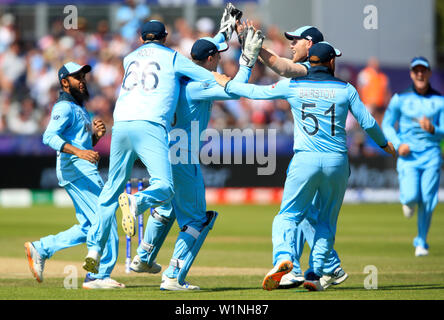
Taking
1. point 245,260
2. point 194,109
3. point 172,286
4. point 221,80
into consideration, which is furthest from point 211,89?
point 245,260

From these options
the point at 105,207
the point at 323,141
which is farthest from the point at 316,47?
the point at 105,207

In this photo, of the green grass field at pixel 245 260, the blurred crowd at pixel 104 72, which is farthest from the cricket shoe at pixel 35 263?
the blurred crowd at pixel 104 72

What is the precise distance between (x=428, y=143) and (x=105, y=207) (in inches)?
274

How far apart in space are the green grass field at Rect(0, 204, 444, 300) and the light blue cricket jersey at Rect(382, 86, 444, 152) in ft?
5.98

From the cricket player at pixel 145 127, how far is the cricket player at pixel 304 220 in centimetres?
79

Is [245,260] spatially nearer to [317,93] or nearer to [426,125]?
[426,125]

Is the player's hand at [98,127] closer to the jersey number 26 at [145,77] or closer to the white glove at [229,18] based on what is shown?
the jersey number 26 at [145,77]

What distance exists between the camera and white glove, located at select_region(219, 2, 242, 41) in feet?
32.8

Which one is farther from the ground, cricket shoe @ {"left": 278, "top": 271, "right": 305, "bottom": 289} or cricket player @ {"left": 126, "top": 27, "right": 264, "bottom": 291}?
cricket player @ {"left": 126, "top": 27, "right": 264, "bottom": 291}

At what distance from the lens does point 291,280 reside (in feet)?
31.3

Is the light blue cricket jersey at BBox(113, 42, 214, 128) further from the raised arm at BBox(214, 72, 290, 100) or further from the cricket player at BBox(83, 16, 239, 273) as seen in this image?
the raised arm at BBox(214, 72, 290, 100)

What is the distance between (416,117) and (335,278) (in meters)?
5.56

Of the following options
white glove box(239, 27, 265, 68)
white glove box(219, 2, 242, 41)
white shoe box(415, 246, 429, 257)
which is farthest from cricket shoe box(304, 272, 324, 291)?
white shoe box(415, 246, 429, 257)
